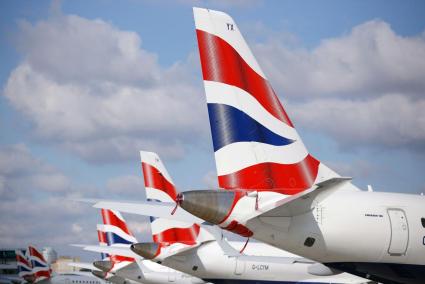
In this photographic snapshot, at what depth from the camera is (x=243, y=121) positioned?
13516 millimetres

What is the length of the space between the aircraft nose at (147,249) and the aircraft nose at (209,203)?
15.4 m

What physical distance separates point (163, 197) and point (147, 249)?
216 centimetres

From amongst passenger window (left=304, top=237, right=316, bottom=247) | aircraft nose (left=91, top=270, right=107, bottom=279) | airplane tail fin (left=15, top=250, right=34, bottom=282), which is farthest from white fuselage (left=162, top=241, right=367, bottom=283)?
airplane tail fin (left=15, top=250, right=34, bottom=282)

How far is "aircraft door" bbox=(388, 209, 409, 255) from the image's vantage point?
46.9 ft

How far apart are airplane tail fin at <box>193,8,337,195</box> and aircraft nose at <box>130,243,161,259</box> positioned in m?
14.5

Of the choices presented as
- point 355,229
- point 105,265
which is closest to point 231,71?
point 355,229

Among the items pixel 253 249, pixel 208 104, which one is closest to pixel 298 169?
pixel 208 104

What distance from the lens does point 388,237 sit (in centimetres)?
1417

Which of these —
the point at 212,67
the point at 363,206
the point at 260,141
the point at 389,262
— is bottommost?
the point at 389,262

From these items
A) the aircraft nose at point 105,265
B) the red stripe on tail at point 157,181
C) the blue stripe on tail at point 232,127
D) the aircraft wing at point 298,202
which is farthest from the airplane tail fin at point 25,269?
the aircraft wing at point 298,202

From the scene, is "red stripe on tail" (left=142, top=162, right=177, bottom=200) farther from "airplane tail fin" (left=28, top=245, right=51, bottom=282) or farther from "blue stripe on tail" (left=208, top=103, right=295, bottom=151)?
"airplane tail fin" (left=28, top=245, right=51, bottom=282)

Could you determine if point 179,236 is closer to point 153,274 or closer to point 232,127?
point 153,274

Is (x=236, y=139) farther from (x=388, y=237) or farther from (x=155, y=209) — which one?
(x=388, y=237)

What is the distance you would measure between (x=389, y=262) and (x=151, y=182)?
15.1 m
